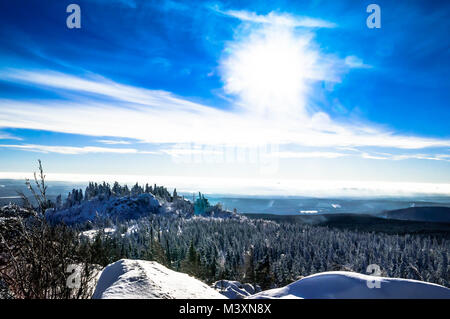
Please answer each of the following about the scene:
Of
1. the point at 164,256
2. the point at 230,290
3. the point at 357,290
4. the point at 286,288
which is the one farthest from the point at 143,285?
the point at 230,290

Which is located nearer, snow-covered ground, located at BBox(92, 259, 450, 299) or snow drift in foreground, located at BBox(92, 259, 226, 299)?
snow drift in foreground, located at BBox(92, 259, 226, 299)

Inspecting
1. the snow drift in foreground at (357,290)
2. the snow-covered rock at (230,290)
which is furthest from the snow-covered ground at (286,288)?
the snow-covered rock at (230,290)

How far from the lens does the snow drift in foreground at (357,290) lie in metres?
6.15

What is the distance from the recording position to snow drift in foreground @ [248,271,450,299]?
20.2ft

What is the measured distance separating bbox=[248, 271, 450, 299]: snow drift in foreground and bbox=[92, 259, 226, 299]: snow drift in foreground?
1.60 m

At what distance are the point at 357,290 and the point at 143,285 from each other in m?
5.21

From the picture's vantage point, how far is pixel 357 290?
6.30 meters

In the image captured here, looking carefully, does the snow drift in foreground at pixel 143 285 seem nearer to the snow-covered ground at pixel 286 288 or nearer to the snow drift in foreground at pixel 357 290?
the snow-covered ground at pixel 286 288

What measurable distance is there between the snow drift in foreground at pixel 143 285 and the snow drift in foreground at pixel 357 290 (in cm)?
160

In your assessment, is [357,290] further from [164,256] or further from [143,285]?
[164,256]

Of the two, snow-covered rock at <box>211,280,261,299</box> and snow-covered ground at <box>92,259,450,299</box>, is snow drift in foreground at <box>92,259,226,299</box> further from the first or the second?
snow-covered rock at <box>211,280,261,299</box>

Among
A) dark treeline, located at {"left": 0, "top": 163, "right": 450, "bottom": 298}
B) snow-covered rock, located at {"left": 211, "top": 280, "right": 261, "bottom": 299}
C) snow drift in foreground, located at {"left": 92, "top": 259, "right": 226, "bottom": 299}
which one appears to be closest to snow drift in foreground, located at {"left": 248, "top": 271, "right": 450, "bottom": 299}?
snow drift in foreground, located at {"left": 92, "top": 259, "right": 226, "bottom": 299}

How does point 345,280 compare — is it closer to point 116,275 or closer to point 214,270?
point 116,275

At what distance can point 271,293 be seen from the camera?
6.36 meters
